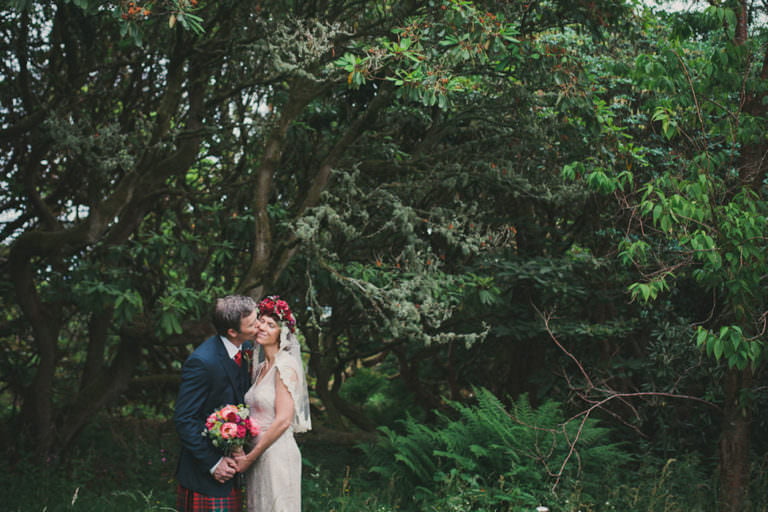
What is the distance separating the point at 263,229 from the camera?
7480 mm

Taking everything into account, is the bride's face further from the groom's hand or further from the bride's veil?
the groom's hand

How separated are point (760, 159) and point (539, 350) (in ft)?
13.7

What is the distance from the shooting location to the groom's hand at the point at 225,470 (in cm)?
413

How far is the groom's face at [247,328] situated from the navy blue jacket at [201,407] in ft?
0.41

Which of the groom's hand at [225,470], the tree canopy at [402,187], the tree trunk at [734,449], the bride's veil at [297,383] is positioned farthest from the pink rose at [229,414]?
the tree trunk at [734,449]

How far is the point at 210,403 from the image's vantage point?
13.9 ft

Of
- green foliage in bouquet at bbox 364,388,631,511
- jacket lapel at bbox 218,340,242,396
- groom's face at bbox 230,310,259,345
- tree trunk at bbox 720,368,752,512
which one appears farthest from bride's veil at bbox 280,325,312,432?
tree trunk at bbox 720,368,752,512

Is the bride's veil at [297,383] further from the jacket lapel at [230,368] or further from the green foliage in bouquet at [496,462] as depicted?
the green foliage in bouquet at [496,462]

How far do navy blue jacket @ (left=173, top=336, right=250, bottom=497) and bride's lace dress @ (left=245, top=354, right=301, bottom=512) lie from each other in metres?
0.18

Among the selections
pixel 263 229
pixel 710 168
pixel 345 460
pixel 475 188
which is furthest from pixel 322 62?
pixel 345 460

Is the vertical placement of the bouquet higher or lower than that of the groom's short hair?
lower

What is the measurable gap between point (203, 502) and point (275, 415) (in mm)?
647

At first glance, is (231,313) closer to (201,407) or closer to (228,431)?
(201,407)

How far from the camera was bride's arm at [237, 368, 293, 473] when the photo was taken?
421cm
